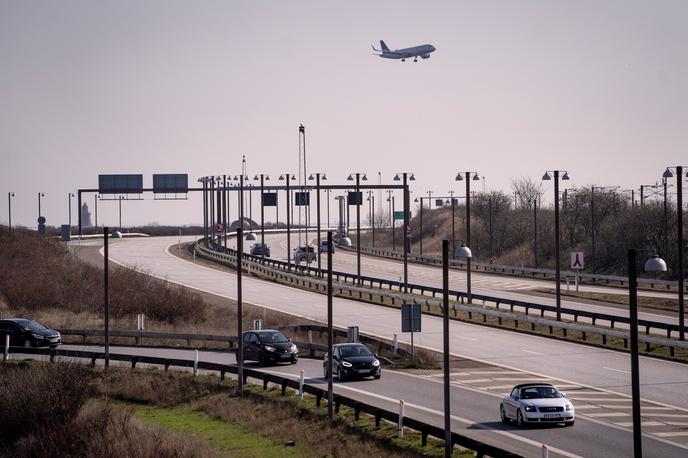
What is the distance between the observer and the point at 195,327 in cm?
6203

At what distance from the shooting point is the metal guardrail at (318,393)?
24875 mm

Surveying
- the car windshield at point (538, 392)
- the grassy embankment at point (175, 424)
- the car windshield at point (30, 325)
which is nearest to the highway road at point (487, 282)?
the car windshield at point (538, 392)

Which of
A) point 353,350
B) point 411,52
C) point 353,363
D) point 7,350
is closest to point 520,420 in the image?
point 353,363

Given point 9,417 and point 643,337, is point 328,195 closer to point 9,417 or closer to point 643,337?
point 643,337

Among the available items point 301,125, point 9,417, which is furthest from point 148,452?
point 301,125

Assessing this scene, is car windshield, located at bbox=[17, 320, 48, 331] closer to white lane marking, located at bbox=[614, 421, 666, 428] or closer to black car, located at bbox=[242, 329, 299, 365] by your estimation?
black car, located at bbox=[242, 329, 299, 365]

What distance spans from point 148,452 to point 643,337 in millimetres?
27041

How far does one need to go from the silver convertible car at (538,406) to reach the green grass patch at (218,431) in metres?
6.47

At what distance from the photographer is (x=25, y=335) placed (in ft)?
167

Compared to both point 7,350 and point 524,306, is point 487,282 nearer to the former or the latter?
point 524,306

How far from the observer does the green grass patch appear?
2984cm

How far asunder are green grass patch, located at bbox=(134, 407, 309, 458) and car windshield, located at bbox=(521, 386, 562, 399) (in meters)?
6.89

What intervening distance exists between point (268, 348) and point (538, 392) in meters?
17.8

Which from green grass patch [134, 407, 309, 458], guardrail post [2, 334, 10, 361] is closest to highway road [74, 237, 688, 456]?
green grass patch [134, 407, 309, 458]
